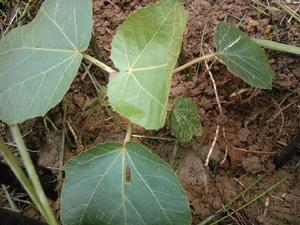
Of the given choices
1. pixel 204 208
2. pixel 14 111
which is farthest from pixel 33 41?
pixel 204 208

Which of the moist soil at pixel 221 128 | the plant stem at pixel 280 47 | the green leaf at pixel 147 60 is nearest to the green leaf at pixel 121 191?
the green leaf at pixel 147 60

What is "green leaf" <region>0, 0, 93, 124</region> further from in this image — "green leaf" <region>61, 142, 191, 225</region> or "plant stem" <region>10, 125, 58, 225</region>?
"plant stem" <region>10, 125, 58, 225</region>

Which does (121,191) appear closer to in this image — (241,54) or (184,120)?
(184,120)

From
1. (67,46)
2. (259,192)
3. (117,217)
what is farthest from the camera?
(259,192)

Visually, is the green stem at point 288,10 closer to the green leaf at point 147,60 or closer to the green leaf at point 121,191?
the green leaf at point 147,60

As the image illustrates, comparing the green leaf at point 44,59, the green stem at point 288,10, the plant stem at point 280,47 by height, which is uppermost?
the green leaf at point 44,59

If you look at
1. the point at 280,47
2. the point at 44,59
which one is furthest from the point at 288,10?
Answer: the point at 44,59

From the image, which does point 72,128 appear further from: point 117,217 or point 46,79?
point 117,217

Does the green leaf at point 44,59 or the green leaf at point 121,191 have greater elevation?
the green leaf at point 44,59
